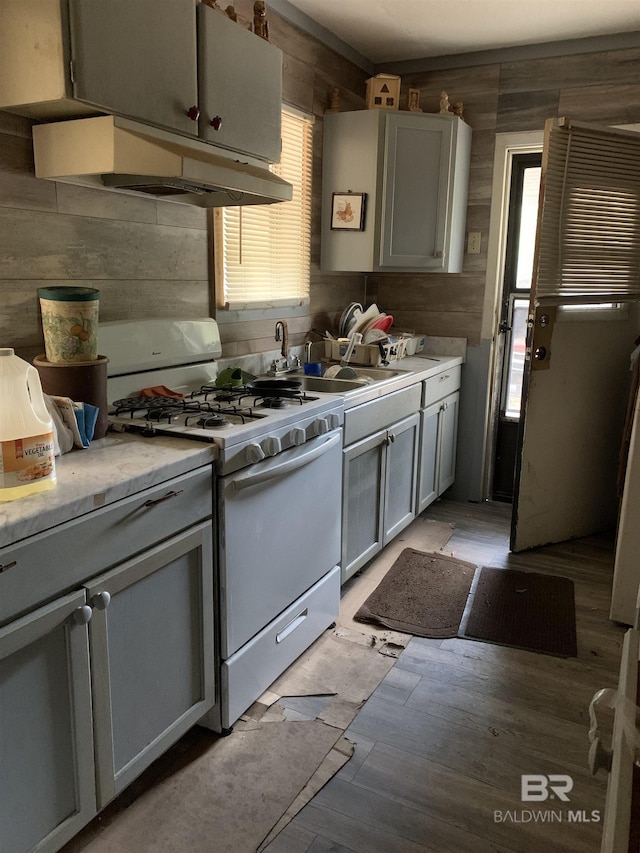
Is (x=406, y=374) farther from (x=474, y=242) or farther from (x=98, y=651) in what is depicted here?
(x=98, y=651)

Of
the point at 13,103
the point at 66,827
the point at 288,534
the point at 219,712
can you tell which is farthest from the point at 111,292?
the point at 66,827

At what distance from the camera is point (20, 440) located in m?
1.37

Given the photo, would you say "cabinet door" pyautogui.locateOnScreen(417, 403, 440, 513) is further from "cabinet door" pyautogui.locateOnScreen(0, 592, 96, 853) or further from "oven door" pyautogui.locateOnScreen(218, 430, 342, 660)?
"cabinet door" pyautogui.locateOnScreen(0, 592, 96, 853)

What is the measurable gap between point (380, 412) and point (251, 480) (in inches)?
42.5

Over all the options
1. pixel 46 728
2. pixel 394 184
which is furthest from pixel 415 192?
pixel 46 728

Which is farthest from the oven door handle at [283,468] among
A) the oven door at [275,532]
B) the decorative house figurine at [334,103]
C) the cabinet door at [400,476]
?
the decorative house figurine at [334,103]

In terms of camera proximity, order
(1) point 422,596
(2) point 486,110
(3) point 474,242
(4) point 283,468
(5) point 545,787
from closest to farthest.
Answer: (5) point 545,787
(4) point 283,468
(1) point 422,596
(2) point 486,110
(3) point 474,242

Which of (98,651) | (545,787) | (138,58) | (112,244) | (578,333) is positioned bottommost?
(545,787)

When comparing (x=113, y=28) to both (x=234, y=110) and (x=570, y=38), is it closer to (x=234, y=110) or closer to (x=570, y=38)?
(x=234, y=110)

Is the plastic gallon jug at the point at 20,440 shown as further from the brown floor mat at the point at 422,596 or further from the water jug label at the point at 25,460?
the brown floor mat at the point at 422,596

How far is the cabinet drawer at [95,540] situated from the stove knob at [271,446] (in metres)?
0.23

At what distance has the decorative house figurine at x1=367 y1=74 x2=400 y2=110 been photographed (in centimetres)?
350

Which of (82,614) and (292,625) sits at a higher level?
(82,614)

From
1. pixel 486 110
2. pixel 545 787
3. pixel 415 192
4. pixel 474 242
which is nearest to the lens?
pixel 545 787
